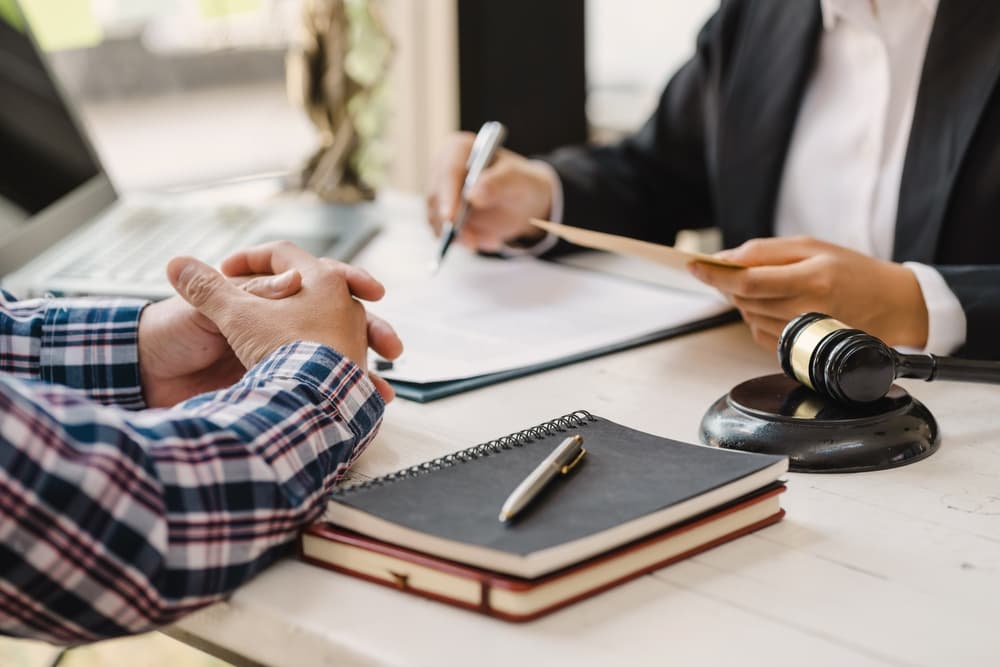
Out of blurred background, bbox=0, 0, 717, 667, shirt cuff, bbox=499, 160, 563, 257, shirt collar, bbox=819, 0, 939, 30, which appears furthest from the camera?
blurred background, bbox=0, 0, 717, 667

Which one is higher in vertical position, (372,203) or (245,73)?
(245,73)

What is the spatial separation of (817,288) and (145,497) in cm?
60

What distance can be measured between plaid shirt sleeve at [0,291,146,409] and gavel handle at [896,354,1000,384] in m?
0.59

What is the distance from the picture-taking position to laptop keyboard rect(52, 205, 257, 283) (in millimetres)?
1229

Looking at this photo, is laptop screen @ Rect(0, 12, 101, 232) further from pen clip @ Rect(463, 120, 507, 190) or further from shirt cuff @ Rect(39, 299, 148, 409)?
pen clip @ Rect(463, 120, 507, 190)

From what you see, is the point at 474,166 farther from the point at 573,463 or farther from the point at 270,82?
the point at 270,82

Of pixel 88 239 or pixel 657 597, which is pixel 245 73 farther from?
pixel 657 597

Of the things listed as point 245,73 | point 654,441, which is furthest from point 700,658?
point 245,73

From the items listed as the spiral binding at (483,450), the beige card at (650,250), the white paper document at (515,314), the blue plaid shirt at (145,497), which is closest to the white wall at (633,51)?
the white paper document at (515,314)

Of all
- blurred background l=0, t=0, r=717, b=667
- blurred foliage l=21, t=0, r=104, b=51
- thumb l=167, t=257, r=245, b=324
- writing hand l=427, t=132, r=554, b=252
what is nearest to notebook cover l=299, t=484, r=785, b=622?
thumb l=167, t=257, r=245, b=324

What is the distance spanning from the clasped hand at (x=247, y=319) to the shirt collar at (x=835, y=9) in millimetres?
729

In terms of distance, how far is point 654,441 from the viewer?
71 cm

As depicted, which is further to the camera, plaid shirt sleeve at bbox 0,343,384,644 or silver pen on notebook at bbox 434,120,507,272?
silver pen on notebook at bbox 434,120,507,272

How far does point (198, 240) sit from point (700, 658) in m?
0.99
